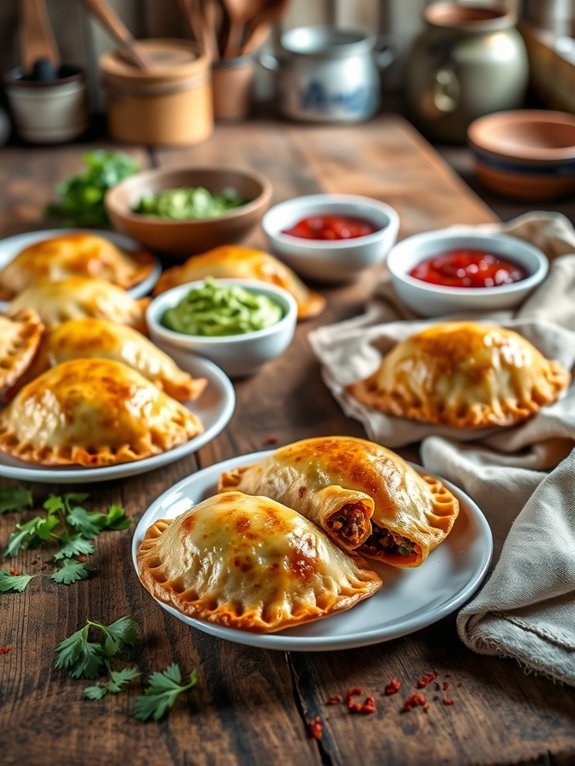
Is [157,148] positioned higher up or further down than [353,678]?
further down

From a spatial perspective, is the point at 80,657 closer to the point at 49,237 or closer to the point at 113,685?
the point at 113,685

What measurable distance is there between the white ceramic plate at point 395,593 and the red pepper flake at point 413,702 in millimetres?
113

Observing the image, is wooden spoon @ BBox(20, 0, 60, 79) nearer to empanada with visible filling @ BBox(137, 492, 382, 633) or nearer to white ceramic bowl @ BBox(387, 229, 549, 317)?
white ceramic bowl @ BBox(387, 229, 549, 317)

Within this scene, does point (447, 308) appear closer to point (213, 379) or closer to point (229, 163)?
point (213, 379)

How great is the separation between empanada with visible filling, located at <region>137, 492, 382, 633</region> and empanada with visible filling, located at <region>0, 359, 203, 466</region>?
0.45m

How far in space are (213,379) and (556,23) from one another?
12.6 feet

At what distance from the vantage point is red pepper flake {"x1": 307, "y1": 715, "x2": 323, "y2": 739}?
177 centimetres

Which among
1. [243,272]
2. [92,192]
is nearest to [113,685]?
[243,272]

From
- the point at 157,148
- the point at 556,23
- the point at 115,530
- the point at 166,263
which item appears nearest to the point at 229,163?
the point at 157,148

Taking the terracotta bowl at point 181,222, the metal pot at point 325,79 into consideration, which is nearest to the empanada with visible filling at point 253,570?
the terracotta bowl at point 181,222

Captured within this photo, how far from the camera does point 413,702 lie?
1.84m

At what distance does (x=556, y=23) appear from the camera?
570 cm

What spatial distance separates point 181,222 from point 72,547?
154cm

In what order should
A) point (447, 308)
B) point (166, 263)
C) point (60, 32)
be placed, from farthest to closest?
point (60, 32), point (166, 263), point (447, 308)
